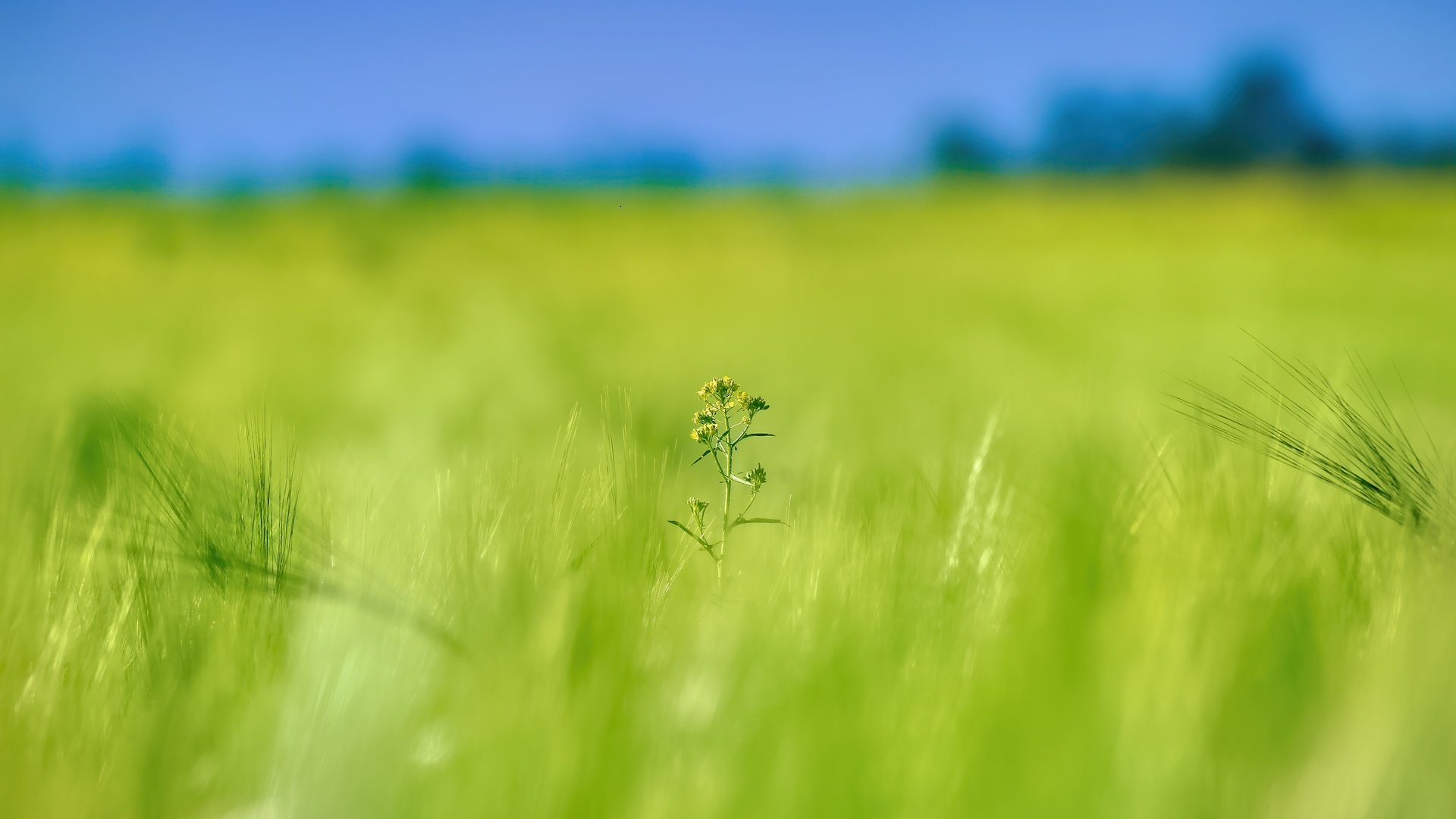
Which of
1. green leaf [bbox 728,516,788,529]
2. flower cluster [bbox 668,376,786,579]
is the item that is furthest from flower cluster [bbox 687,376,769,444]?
green leaf [bbox 728,516,788,529]

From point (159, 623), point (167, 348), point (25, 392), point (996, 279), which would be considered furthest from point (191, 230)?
point (159, 623)

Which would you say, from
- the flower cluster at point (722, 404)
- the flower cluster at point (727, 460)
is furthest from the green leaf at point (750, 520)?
the flower cluster at point (722, 404)

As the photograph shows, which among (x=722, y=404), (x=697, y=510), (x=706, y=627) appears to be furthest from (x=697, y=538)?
(x=706, y=627)

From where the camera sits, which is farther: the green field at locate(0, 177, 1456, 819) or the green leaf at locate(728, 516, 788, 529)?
the green leaf at locate(728, 516, 788, 529)

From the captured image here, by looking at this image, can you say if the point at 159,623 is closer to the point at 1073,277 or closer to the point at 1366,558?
the point at 1366,558

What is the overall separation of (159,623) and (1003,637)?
728 millimetres

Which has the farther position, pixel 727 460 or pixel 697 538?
pixel 727 460

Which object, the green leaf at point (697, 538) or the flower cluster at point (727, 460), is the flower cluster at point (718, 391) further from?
the green leaf at point (697, 538)

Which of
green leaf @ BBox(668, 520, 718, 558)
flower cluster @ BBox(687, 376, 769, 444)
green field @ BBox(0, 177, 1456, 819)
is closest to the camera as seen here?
green field @ BBox(0, 177, 1456, 819)

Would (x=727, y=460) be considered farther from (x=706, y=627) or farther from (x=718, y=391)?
(x=706, y=627)

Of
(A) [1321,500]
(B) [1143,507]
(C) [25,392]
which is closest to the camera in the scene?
(B) [1143,507]

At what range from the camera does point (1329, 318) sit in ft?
17.7

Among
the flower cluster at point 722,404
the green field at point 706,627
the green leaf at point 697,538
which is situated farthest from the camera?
the flower cluster at point 722,404

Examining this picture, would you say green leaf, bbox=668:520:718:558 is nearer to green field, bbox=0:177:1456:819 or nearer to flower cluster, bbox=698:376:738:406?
green field, bbox=0:177:1456:819
